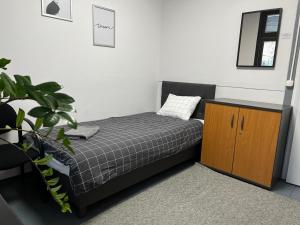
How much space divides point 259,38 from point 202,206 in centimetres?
202

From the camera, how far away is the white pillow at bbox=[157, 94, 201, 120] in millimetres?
3105

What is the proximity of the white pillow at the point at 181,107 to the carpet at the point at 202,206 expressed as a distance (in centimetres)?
91

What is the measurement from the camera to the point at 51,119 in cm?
51

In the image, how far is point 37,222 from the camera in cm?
179

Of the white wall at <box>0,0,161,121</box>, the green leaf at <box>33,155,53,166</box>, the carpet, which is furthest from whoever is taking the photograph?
the white wall at <box>0,0,161,121</box>

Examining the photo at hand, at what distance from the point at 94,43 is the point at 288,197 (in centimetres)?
278

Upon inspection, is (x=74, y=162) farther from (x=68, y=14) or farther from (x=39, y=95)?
(x=68, y=14)

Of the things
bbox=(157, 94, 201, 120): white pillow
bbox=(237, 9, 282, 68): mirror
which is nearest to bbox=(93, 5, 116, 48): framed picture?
bbox=(157, 94, 201, 120): white pillow

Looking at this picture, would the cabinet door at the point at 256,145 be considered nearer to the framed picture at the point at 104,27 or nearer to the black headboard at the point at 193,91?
the black headboard at the point at 193,91

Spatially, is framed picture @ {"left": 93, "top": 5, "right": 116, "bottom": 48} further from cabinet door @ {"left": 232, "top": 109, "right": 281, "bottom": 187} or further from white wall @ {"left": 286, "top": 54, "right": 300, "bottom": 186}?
white wall @ {"left": 286, "top": 54, "right": 300, "bottom": 186}

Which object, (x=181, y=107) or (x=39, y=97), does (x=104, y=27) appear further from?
(x=39, y=97)

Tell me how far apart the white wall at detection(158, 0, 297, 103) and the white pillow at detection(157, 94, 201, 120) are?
1.15ft

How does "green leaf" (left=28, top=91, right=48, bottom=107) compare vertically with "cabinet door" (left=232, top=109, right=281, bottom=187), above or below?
above

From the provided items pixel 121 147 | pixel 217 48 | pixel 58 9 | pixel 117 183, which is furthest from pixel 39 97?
pixel 217 48
